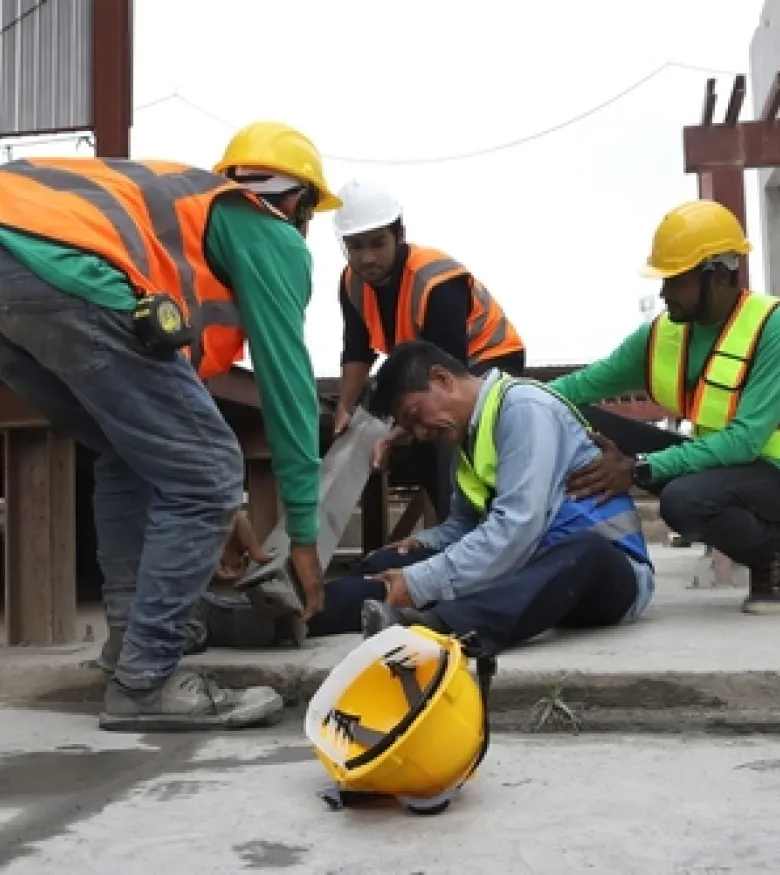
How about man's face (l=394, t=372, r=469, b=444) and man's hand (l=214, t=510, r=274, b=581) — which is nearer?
man's face (l=394, t=372, r=469, b=444)

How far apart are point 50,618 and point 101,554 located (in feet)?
2.55

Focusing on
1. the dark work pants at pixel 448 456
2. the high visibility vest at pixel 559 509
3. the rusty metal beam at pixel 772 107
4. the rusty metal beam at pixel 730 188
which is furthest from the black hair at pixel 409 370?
the rusty metal beam at pixel 772 107

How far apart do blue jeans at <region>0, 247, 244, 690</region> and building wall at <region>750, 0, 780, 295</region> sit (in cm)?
931

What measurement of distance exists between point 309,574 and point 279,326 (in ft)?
2.33

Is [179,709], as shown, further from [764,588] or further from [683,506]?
[764,588]

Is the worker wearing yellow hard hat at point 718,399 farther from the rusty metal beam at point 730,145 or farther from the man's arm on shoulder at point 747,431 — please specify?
the rusty metal beam at point 730,145

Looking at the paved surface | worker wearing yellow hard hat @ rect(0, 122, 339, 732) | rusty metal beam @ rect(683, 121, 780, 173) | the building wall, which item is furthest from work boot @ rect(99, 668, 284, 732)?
the building wall

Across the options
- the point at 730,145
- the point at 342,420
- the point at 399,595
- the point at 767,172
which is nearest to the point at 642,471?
the point at 399,595

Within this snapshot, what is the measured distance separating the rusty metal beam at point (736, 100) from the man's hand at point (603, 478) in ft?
16.0

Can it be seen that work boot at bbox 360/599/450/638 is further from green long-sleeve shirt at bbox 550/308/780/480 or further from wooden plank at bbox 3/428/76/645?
wooden plank at bbox 3/428/76/645

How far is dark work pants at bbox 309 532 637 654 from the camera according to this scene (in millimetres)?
3201

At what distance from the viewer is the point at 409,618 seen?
3.06 meters

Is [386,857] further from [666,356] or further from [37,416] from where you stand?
[666,356]

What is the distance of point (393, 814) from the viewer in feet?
7.07
